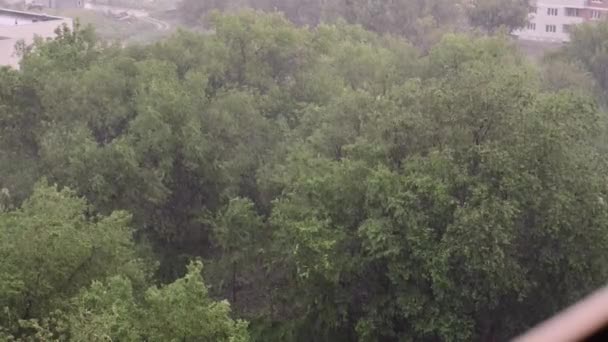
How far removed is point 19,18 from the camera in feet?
71.8

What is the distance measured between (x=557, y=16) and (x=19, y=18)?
18030 mm

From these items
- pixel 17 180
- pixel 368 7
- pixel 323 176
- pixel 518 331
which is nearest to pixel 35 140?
pixel 17 180

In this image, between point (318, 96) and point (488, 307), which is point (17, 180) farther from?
point (488, 307)

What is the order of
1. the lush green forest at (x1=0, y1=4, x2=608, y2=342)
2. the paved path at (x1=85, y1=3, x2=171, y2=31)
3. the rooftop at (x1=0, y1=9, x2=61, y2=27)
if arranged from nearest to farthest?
1. the lush green forest at (x1=0, y1=4, x2=608, y2=342)
2. the rooftop at (x1=0, y1=9, x2=61, y2=27)
3. the paved path at (x1=85, y1=3, x2=171, y2=31)

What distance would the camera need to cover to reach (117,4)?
136 feet

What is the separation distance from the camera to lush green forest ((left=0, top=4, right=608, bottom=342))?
7.39 meters

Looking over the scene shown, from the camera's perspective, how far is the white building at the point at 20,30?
18.5m

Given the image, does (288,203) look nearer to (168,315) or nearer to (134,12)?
(168,315)

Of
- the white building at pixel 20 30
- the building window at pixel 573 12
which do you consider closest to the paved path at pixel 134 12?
the white building at pixel 20 30

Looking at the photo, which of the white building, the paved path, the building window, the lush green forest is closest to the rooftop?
the white building

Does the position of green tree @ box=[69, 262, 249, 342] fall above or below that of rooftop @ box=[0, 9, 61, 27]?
below

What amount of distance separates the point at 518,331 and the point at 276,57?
7.28 metres

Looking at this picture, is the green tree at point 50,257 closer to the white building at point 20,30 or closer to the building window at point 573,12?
the white building at point 20,30

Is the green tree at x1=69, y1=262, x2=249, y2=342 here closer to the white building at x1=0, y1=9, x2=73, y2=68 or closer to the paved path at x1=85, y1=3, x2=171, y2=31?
the white building at x1=0, y1=9, x2=73, y2=68
